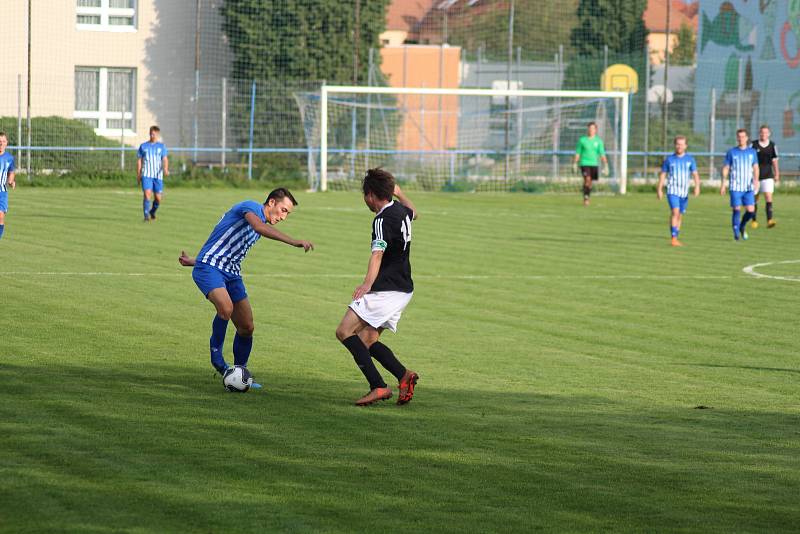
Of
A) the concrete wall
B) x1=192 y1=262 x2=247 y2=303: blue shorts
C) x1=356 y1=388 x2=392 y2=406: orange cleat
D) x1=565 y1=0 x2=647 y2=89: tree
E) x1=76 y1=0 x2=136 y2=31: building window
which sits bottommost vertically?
x1=356 y1=388 x2=392 y2=406: orange cleat

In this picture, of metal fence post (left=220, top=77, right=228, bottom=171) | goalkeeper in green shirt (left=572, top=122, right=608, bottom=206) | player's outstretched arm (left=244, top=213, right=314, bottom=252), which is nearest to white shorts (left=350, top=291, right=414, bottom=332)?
player's outstretched arm (left=244, top=213, right=314, bottom=252)

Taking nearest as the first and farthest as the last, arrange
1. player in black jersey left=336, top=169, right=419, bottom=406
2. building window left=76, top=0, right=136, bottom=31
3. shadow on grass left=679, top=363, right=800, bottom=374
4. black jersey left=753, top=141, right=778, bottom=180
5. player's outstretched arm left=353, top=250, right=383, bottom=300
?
player's outstretched arm left=353, top=250, right=383, bottom=300, player in black jersey left=336, top=169, right=419, bottom=406, shadow on grass left=679, top=363, right=800, bottom=374, black jersey left=753, top=141, right=778, bottom=180, building window left=76, top=0, right=136, bottom=31

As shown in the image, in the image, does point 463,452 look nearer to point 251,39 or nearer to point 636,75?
point 251,39

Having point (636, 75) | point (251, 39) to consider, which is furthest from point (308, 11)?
point (636, 75)

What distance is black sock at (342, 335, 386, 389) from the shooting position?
30.7ft

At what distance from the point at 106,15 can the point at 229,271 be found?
130 ft

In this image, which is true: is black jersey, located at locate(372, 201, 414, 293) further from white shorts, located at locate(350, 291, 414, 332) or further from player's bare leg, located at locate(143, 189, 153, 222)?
player's bare leg, located at locate(143, 189, 153, 222)

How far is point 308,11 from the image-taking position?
4844 centimetres

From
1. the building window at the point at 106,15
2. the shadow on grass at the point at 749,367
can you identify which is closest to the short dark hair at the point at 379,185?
the shadow on grass at the point at 749,367

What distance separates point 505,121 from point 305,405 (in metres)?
36.4

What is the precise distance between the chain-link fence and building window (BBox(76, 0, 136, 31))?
44 millimetres

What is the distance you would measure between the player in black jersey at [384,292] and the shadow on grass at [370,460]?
20 centimetres

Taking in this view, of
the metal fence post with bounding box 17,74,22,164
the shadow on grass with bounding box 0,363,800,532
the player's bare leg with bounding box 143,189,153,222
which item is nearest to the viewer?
the shadow on grass with bounding box 0,363,800,532

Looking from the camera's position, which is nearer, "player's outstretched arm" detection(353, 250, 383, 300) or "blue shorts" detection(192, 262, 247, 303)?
"player's outstretched arm" detection(353, 250, 383, 300)
